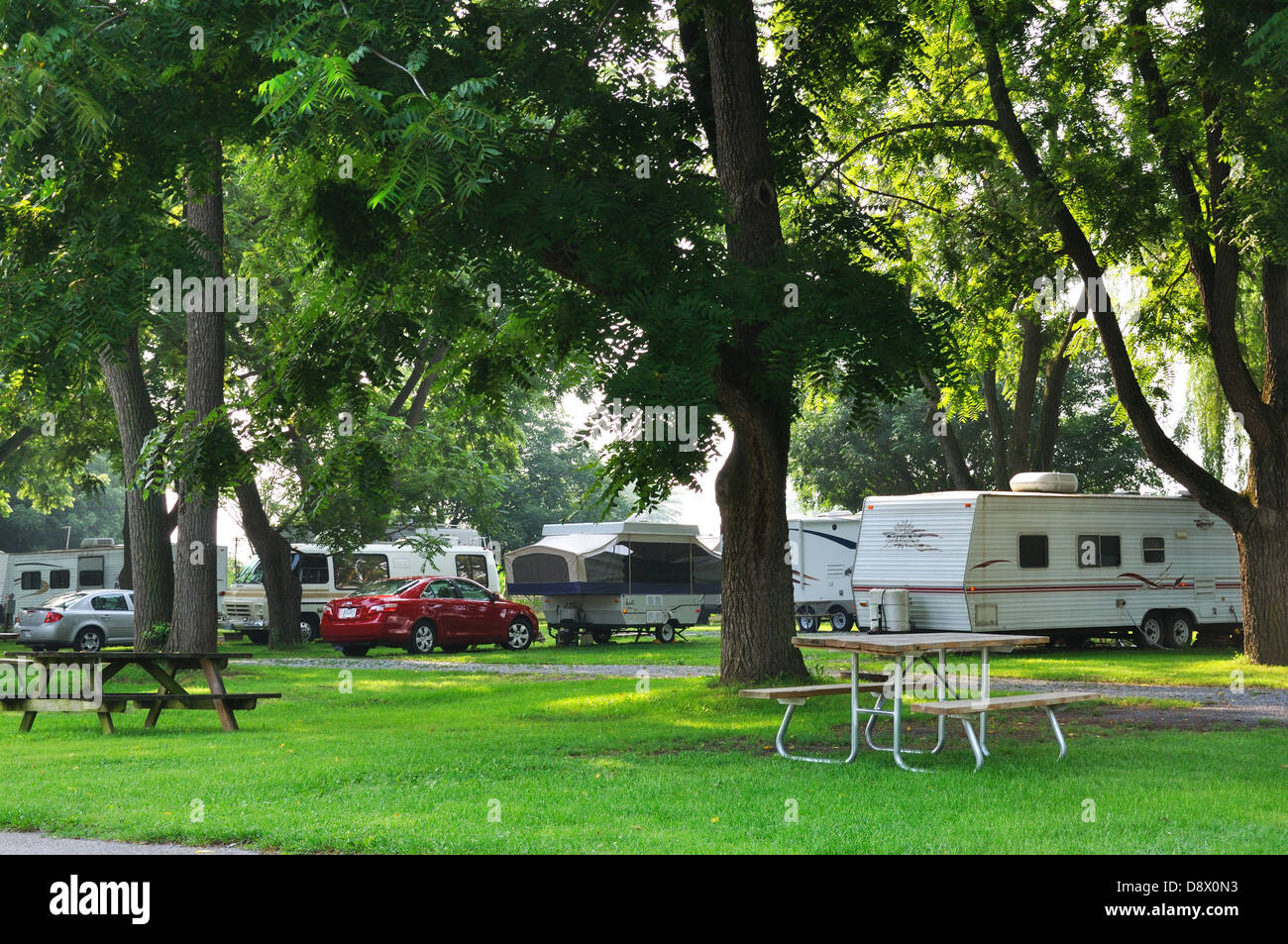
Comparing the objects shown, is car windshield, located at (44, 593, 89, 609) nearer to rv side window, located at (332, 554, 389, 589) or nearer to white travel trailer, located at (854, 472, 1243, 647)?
rv side window, located at (332, 554, 389, 589)

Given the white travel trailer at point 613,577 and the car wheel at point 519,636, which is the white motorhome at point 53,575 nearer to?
the white travel trailer at point 613,577

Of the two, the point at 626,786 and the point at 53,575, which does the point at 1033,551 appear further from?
the point at 53,575

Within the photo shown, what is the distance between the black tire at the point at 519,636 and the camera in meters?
27.0

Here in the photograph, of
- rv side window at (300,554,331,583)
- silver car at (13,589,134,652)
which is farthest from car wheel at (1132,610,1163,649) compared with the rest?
silver car at (13,589,134,652)

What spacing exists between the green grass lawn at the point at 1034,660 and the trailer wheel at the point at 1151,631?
7.9 inches

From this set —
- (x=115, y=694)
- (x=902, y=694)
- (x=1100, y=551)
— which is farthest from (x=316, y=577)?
(x=902, y=694)

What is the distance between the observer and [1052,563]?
22.0m

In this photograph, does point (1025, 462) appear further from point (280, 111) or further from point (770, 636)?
point (280, 111)

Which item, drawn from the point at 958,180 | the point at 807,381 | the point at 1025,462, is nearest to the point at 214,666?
the point at 807,381

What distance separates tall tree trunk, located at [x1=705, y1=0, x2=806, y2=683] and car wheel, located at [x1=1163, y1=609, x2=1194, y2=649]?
12.5 m

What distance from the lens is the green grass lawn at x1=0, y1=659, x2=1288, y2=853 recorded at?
6496 millimetres

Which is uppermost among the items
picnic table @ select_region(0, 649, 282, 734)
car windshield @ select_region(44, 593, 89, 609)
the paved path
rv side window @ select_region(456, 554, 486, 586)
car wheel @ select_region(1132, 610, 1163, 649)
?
rv side window @ select_region(456, 554, 486, 586)

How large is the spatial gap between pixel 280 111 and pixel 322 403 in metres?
4.31

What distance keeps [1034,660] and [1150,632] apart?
12.0ft
